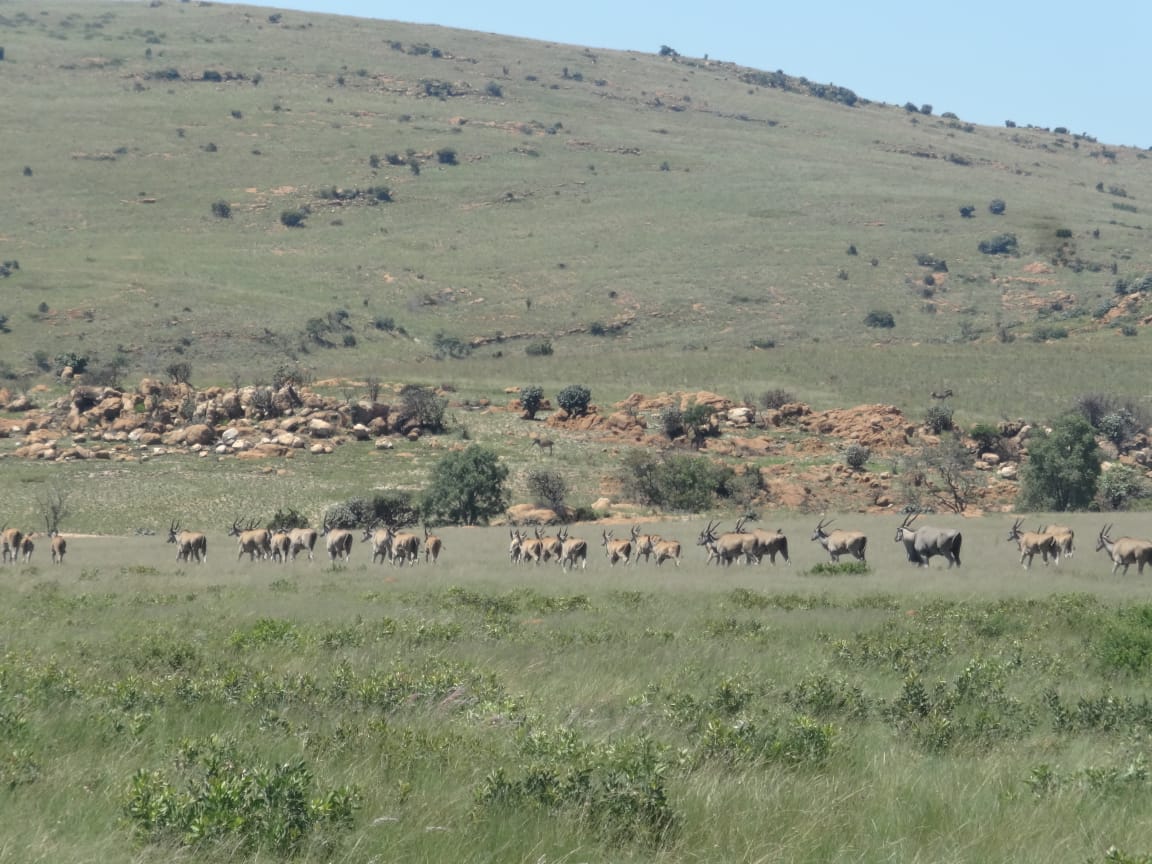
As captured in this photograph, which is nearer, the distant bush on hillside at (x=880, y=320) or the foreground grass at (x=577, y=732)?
the foreground grass at (x=577, y=732)

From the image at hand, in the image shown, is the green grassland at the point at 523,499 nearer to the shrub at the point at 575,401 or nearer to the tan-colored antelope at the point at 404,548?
the tan-colored antelope at the point at 404,548

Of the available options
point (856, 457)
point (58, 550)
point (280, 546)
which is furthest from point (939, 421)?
point (58, 550)

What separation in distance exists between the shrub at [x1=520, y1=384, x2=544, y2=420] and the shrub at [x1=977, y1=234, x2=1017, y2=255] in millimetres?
72516

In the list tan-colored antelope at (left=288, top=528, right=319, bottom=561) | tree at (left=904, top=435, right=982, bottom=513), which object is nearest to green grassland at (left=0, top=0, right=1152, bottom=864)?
tan-colored antelope at (left=288, top=528, right=319, bottom=561)

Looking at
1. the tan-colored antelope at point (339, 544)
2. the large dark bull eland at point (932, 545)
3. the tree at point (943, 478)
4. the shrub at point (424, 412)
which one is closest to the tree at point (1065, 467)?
the tree at point (943, 478)

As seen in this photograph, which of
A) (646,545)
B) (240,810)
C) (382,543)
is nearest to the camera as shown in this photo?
(240,810)

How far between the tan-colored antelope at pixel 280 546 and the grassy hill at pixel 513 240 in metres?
37.3

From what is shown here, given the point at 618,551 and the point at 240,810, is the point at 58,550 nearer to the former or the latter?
the point at 618,551

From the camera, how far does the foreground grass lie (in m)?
7.20

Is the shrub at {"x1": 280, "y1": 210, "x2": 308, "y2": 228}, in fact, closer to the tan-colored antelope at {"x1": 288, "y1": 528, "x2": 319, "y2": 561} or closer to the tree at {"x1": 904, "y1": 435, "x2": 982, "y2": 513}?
the tree at {"x1": 904, "y1": 435, "x2": 982, "y2": 513}

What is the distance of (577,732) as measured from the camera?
988 cm

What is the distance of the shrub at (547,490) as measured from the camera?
2098 inches

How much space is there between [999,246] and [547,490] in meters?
86.4

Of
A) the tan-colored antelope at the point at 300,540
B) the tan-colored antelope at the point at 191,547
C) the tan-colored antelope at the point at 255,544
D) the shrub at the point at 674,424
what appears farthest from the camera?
the shrub at the point at 674,424
